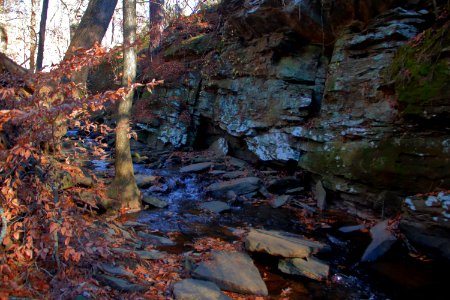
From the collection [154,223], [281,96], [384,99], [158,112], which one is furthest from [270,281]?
[158,112]

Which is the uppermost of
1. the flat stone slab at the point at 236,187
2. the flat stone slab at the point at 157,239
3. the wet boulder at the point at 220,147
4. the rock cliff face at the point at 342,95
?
the rock cliff face at the point at 342,95

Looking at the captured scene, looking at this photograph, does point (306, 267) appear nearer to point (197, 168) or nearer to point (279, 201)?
point (279, 201)

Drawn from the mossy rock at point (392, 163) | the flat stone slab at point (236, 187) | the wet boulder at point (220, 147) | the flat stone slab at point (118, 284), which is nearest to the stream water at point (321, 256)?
the flat stone slab at point (236, 187)

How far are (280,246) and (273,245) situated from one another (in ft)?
0.40

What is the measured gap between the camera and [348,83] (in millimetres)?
9758

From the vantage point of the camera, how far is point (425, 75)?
7.45m

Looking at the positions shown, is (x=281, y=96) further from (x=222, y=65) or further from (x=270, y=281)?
(x=270, y=281)

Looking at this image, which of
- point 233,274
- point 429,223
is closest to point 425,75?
point 429,223

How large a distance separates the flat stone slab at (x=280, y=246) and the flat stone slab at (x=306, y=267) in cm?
11

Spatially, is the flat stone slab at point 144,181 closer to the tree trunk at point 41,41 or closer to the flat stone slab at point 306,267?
the flat stone slab at point 306,267

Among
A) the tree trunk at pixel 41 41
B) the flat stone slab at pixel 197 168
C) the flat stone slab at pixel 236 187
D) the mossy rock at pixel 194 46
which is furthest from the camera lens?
the mossy rock at pixel 194 46

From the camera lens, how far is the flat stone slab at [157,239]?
637 cm

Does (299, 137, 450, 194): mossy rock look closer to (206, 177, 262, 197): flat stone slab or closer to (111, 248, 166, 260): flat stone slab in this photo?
(206, 177, 262, 197): flat stone slab

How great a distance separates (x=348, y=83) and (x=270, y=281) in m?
6.60
